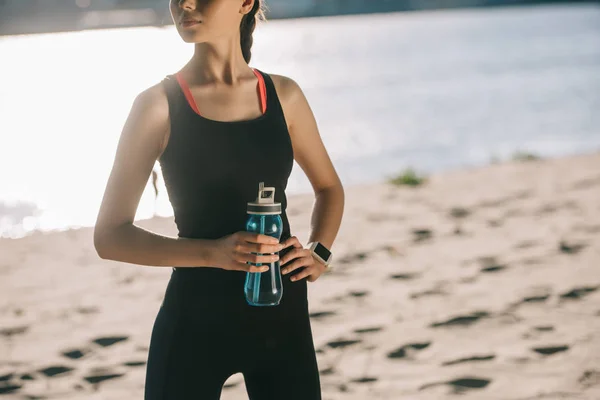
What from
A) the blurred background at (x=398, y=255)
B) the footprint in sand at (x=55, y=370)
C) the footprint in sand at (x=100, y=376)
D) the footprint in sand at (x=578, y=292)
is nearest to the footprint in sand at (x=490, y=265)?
the blurred background at (x=398, y=255)

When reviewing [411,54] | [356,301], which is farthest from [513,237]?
[411,54]

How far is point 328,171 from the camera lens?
2.31 meters

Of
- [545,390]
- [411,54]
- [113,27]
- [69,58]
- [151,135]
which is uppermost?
[113,27]

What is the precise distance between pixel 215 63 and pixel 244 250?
51 centimetres

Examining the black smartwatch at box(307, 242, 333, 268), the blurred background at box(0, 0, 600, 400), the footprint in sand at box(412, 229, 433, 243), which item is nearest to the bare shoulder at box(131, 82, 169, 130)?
the black smartwatch at box(307, 242, 333, 268)

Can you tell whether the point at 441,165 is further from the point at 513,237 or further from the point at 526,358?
the point at 526,358

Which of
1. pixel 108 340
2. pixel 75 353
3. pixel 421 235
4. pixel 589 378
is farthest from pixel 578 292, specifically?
pixel 75 353

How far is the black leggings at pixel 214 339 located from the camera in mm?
1988

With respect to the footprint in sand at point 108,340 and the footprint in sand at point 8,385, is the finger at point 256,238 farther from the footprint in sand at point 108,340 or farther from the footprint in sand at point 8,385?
the footprint in sand at point 108,340

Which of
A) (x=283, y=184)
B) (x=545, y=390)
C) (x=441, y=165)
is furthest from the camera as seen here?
(x=441, y=165)

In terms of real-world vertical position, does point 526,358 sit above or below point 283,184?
below

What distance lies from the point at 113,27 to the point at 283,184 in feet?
248

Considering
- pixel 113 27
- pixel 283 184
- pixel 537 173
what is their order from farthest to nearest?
pixel 113 27, pixel 537 173, pixel 283 184

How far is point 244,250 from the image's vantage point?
5.98 ft
